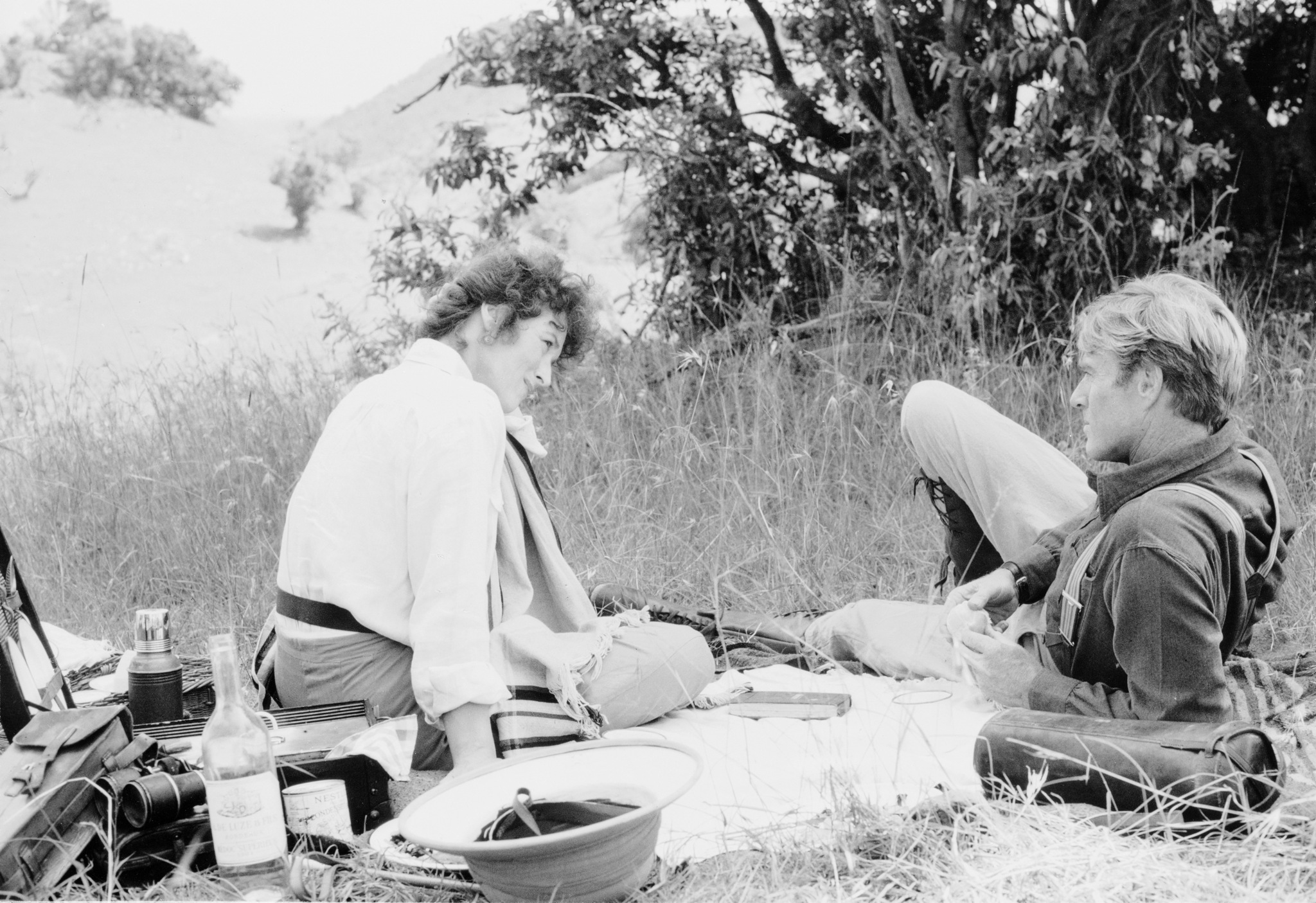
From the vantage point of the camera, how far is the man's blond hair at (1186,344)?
8.09 feet

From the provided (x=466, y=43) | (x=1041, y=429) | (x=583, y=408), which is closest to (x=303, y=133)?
(x=466, y=43)

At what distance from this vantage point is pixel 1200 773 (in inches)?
79.9

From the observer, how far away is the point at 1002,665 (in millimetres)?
2740

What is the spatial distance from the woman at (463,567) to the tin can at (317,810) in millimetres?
263

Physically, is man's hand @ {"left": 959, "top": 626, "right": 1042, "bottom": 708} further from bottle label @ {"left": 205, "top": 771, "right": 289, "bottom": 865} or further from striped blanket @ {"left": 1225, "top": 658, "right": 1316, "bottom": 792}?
bottle label @ {"left": 205, "top": 771, "right": 289, "bottom": 865}

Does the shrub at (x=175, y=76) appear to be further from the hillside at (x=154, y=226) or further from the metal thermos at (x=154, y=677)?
the metal thermos at (x=154, y=677)

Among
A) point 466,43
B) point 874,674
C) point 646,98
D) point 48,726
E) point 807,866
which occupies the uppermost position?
point 466,43

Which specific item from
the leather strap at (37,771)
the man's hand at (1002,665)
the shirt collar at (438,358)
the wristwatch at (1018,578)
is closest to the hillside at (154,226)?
the shirt collar at (438,358)

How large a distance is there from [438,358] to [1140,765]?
67.5 inches

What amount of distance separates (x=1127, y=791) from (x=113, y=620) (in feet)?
12.4

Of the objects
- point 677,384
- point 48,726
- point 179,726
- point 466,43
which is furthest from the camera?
point 466,43

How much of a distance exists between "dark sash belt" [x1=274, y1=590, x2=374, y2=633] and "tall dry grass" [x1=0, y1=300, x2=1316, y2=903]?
61.3 inches

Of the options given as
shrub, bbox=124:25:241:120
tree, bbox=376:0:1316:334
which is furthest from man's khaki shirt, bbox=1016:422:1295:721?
shrub, bbox=124:25:241:120

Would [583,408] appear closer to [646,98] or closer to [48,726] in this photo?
[646,98]
